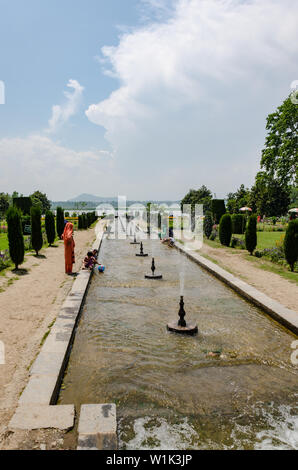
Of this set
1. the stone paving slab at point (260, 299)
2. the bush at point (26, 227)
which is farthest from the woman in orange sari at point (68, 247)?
the bush at point (26, 227)

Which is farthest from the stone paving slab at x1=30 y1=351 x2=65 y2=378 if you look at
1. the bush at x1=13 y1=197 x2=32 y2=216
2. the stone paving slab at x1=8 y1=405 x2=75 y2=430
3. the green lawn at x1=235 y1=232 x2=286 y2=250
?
the bush at x1=13 y1=197 x2=32 y2=216

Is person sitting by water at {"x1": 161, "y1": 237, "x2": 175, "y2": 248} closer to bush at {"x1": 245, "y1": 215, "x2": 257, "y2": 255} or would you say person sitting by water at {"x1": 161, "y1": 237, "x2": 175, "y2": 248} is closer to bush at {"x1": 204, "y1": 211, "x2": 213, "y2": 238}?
bush at {"x1": 204, "y1": 211, "x2": 213, "y2": 238}

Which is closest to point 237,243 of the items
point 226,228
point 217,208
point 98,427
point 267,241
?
point 226,228

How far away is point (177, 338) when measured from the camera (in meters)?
5.57

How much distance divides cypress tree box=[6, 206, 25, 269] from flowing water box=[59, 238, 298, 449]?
15.4 ft

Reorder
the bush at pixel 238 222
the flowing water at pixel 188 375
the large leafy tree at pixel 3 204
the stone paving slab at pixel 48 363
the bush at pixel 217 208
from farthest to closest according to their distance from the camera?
the large leafy tree at pixel 3 204, the bush at pixel 217 208, the bush at pixel 238 222, the stone paving slab at pixel 48 363, the flowing water at pixel 188 375

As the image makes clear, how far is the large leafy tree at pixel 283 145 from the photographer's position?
3031cm

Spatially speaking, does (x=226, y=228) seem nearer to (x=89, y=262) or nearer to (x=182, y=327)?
(x=89, y=262)

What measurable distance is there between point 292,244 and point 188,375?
8570mm

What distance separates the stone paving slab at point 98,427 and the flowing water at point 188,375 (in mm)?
130

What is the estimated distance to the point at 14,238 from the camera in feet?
36.7

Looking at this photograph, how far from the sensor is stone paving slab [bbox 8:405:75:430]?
3107 millimetres

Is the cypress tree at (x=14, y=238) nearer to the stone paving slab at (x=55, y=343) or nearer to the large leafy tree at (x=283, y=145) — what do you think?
the stone paving slab at (x=55, y=343)

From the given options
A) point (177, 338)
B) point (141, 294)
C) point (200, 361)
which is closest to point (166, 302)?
point (141, 294)
